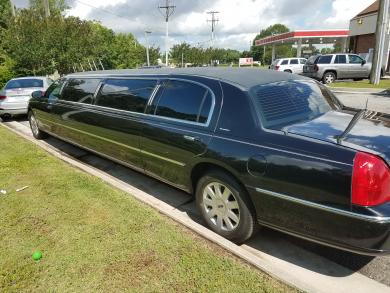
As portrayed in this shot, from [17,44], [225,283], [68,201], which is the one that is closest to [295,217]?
[225,283]

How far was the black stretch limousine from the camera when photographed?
8.78ft

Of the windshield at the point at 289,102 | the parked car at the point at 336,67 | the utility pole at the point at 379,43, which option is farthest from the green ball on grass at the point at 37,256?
the utility pole at the point at 379,43

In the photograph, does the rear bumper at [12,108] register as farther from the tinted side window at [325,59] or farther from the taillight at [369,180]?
the tinted side window at [325,59]

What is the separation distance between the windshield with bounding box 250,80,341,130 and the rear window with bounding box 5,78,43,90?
972cm

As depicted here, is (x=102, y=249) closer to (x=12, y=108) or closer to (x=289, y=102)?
(x=289, y=102)

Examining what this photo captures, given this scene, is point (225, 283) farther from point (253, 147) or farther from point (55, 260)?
point (55, 260)

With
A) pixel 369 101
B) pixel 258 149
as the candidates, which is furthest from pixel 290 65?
pixel 258 149

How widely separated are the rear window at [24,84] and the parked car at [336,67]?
15265 mm

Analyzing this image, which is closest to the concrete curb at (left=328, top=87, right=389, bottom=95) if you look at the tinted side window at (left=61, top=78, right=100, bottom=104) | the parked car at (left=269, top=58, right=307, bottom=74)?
the parked car at (left=269, top=58, right=307, bottom=74)

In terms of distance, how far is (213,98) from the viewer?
3.69 m

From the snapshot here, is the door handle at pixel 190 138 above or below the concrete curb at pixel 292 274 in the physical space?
above

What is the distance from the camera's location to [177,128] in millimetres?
4008

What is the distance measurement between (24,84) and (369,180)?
442 inches

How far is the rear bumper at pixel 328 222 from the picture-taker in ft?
8.61
